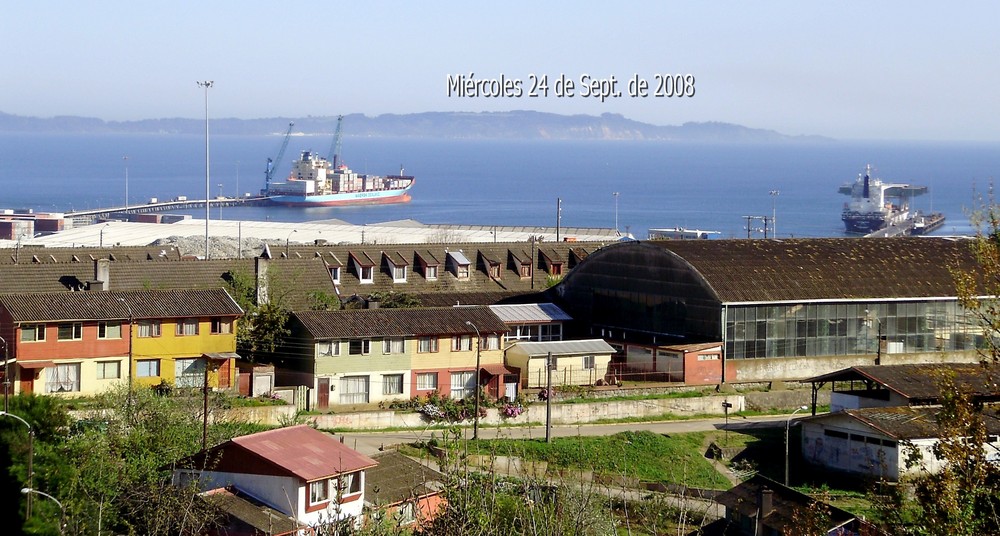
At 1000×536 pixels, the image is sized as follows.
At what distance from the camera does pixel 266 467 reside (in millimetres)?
18250

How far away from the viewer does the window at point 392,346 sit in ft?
100.0

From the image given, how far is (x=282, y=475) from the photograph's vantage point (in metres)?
18.1

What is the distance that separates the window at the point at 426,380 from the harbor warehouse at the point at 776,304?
17.7ft

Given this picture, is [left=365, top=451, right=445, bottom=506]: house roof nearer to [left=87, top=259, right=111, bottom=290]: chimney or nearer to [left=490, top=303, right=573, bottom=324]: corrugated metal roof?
[left=87, top=259, right=111, bottom=290]: chimney

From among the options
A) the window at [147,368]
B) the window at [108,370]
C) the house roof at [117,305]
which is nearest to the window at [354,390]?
the house roof at [117,305]

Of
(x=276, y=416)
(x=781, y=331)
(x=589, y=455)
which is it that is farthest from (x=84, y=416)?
(x=781, y=331)

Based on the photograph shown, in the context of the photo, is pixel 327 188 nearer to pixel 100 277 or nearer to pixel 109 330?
pixel 100 277

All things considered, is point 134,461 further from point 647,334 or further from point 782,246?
point 782,246

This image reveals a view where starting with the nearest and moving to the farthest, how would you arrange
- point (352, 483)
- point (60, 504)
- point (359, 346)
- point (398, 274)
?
point (60, 504)
point (352, 483)
point (359, 346)
point (398, 274)

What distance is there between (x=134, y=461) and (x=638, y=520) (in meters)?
7.88

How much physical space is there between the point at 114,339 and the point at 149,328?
78 cm

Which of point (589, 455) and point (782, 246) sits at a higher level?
point (782, 246)

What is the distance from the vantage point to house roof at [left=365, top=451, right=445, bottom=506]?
757 inches

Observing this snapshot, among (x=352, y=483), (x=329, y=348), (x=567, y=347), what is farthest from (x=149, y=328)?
(x=352, y=483)
